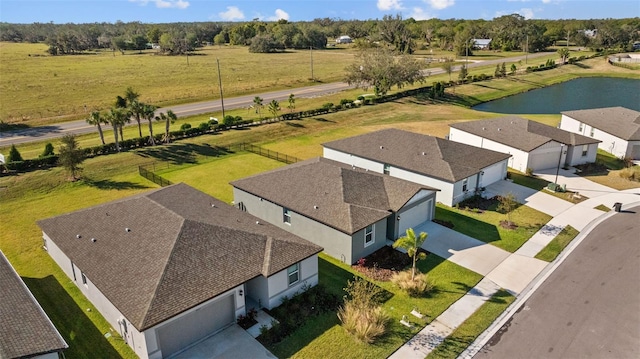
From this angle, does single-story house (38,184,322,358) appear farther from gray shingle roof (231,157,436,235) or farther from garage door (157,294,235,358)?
gray shingle roof (231,157,436,235)

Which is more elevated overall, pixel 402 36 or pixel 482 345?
pixel 402 36

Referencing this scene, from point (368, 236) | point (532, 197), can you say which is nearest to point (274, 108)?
point (532, 197)

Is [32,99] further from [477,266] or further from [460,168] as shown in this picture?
[477,266]

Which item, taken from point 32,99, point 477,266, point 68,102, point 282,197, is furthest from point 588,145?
point 32,99

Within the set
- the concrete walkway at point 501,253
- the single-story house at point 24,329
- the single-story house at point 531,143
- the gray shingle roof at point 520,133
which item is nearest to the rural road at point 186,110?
the gray shingle roof at point 520,133

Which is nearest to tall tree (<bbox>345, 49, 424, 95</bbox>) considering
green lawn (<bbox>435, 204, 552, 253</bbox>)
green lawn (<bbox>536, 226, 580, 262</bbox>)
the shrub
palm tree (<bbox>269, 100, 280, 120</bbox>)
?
palm tree (<bbox>269, 100, 280, 120</bbox>)

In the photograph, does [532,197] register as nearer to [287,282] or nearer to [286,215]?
[286,215]

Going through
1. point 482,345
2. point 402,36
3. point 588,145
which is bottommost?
point 482,345
